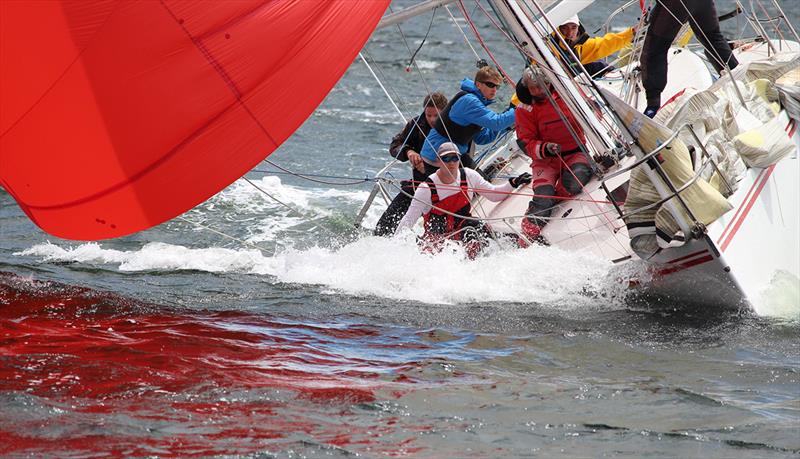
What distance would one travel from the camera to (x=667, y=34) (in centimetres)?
797

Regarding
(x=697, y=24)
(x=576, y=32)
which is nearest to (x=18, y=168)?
(x=697, y=24)

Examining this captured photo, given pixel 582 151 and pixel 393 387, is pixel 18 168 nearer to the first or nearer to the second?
pixel 393 387

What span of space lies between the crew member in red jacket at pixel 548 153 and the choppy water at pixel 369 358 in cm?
38

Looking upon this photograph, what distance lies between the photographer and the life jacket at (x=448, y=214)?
814 cm

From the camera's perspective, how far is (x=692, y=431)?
4992 mm

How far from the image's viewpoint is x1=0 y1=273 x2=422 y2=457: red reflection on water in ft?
15.7

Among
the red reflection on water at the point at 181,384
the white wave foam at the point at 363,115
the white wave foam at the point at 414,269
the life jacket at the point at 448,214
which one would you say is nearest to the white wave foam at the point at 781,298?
the white wave foam at the point at 414,269

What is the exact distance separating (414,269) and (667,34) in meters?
2.41

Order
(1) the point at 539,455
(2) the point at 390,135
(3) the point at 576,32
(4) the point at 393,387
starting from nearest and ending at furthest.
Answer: (1) the point at 539,455
(4) the point at 393,387
(3) the point at 576,32
(2) the point at 390,135

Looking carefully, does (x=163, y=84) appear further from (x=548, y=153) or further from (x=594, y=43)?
(x=594, y=43)

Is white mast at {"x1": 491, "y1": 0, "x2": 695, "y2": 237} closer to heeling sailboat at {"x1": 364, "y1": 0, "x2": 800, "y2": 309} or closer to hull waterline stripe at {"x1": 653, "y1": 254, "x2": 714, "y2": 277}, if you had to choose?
heeling sailboat at {"x1": 364, "y1": 0, "x2": 800, "y2": 309}

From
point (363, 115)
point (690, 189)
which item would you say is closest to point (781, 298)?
point (690, 189)

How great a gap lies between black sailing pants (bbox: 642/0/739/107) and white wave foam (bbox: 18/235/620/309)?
159 cm

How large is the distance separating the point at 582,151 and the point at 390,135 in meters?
8.09
